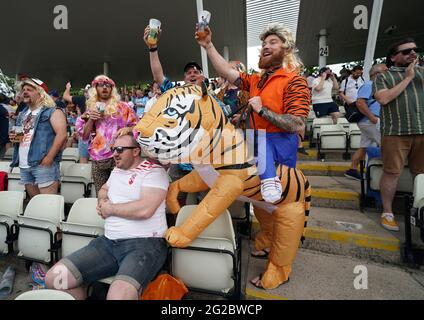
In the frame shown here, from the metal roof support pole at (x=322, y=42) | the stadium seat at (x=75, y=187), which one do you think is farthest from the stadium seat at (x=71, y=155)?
the metal roof support pole at (x=322, y=42)

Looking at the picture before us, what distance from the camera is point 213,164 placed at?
1.63 m

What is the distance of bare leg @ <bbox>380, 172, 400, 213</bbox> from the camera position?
7.90ft

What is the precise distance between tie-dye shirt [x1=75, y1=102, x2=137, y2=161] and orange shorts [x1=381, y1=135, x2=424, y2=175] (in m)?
2.37

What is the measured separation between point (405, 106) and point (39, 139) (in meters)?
3.38

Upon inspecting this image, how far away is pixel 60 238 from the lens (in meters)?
2.18

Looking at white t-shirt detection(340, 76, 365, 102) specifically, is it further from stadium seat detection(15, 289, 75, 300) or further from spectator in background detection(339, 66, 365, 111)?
stadium seat detection(15, 289, 75, 300)

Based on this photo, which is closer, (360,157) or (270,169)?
(270,169)

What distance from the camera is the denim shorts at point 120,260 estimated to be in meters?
1.58

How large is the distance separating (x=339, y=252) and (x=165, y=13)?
9.29 m

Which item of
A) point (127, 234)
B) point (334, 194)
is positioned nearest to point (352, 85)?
point (334, 194)

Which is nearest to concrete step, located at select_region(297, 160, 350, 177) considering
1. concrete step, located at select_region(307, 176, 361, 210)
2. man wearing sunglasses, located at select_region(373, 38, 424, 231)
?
concrete step, located at select_region(307, 176, 361, 210)

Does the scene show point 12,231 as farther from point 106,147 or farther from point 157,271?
point 157,271

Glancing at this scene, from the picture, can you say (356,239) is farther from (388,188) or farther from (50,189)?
(50,189)
